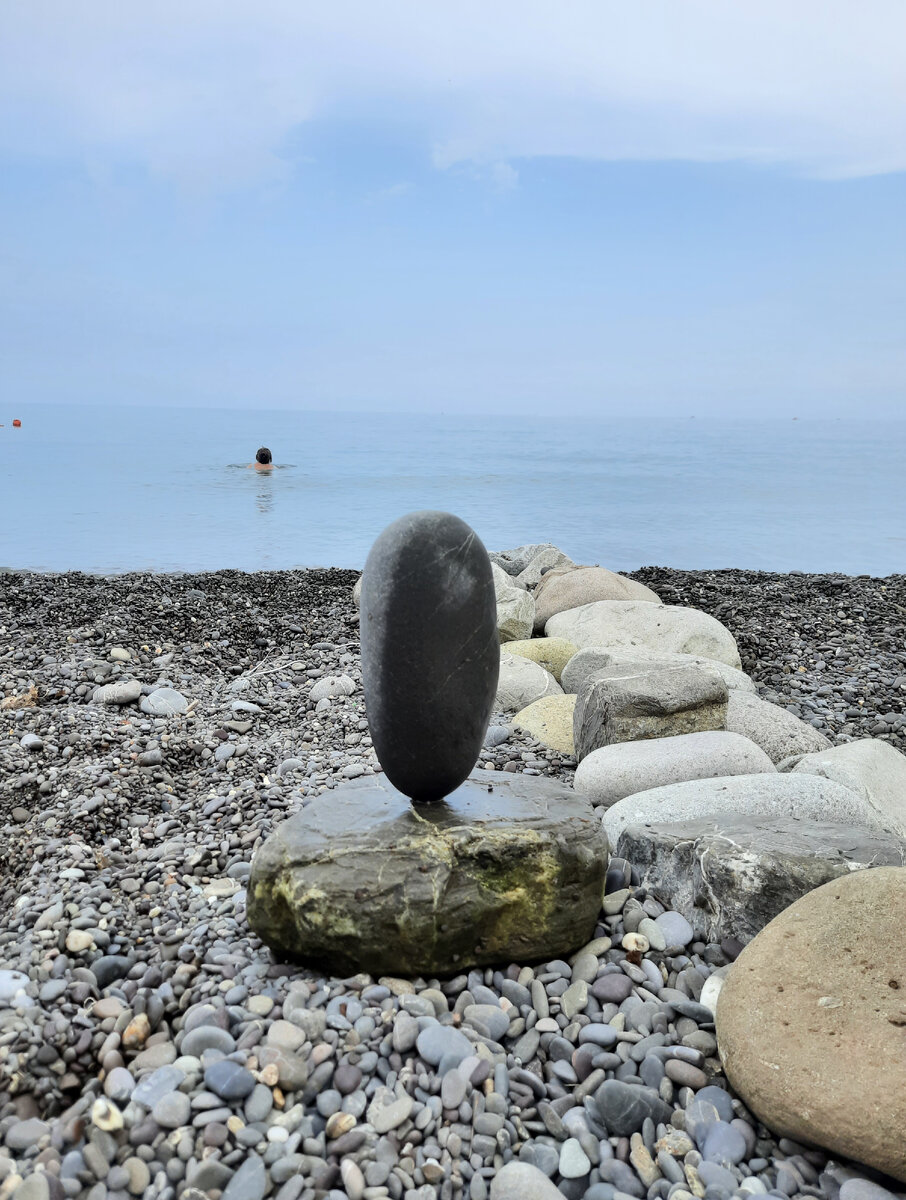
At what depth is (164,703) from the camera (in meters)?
6.03

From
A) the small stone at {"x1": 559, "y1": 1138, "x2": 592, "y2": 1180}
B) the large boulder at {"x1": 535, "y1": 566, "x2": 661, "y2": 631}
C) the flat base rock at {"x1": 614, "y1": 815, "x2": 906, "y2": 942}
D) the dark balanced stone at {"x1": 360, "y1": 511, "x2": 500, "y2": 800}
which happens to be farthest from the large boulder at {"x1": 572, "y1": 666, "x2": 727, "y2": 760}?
the large boulder at {"x1": 535, "y1": 566, "x2": 661, "y2": 631}

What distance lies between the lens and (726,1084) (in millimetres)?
2746

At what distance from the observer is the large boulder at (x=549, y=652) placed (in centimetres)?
727

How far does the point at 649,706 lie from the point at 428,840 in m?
2.19

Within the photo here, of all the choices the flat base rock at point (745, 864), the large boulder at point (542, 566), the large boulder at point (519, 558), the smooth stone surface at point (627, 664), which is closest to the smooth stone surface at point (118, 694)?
the smooth stone surface at point (627, 664)

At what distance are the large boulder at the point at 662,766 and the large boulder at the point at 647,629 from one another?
2398 millimetres

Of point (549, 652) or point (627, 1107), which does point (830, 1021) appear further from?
point (549, 652)

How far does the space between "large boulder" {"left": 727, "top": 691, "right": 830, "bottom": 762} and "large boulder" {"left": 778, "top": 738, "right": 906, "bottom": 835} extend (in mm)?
415

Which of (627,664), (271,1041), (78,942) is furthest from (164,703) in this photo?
(271,1041)

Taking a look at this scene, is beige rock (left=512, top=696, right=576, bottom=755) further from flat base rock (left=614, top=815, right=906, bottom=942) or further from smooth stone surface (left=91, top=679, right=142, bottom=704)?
smooth stone surface (left=91, top=679, right=142, bottom=704)

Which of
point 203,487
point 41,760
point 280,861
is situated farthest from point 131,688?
point 203,487

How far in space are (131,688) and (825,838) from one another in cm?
457

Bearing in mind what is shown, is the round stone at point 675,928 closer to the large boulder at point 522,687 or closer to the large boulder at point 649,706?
the large boulder at point 649,706

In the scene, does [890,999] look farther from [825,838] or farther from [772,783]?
[772,783]
